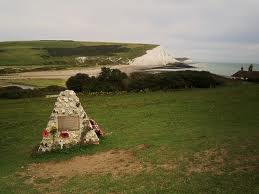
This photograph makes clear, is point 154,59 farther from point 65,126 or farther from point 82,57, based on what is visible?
point 65,126

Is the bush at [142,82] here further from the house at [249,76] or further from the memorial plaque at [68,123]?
the memorial plaque at [68,123]

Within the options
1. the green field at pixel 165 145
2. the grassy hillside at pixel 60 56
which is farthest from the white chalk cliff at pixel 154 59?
the green field at pixel 165 145

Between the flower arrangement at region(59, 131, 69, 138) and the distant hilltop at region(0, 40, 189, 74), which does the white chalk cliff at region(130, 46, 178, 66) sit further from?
the flower arrangement at region(59, 131, 69, 138)

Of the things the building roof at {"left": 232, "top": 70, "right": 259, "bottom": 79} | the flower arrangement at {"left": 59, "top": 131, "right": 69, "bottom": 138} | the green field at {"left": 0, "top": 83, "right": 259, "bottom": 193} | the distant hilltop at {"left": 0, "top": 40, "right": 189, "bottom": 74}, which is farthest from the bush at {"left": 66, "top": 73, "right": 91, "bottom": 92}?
the distant hilltop at {"left": 0, "top": 40, "right": 189, "bottom": 74}

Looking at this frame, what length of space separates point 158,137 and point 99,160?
14.6ft

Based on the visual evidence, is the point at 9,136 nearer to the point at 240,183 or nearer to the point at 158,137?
the point at 158,137

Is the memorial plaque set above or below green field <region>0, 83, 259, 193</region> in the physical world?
above

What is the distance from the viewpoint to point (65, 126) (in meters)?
22.1

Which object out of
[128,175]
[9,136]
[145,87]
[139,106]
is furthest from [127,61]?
[128,175]

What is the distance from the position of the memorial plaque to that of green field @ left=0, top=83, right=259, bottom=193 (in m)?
1.24

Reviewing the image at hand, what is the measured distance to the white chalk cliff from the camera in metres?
159

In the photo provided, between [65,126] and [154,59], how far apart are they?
151694 mm

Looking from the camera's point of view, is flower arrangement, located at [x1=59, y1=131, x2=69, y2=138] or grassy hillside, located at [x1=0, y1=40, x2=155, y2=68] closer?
flower arrangement, located at [x1=59, y1=131, x2=69, y2=138]

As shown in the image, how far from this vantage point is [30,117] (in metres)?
33.6
